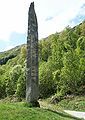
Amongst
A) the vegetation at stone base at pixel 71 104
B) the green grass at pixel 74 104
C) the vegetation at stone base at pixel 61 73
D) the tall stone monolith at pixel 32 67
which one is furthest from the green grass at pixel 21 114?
the vegetation at stone base at pixel 61 73

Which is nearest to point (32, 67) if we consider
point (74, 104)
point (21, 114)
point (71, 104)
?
point (21, 114)

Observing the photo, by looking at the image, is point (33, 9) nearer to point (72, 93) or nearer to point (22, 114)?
point (22, 114)

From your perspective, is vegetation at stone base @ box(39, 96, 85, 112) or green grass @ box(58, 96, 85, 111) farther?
green grass @ box(58, 96, 85, 111)

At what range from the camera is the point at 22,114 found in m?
20.8

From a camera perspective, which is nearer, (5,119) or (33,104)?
(5,119)

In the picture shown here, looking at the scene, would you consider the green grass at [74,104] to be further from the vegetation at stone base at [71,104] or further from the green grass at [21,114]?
the green grass at [21,114]

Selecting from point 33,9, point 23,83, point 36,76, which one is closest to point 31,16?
point 33,9

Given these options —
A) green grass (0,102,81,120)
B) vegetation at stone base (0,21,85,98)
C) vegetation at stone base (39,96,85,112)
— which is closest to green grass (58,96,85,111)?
vegetation at stone base (39,96,85,112)

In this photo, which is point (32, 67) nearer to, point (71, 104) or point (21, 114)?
point (21, 114)

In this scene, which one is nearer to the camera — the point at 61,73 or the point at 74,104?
the point at 74,104

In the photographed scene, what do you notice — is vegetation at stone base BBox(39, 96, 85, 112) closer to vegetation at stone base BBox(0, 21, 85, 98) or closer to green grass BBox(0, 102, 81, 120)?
vegetation at stone base BBox(0, 21, 85, 98)

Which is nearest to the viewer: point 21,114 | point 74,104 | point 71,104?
point 21,114

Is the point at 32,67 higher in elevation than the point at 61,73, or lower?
lower

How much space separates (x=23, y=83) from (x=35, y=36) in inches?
1696
